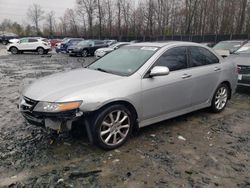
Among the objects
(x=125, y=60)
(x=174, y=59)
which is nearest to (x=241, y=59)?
(x=174, y=59)

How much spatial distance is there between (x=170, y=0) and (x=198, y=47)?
4349 cm

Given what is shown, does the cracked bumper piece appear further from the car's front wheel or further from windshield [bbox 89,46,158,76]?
the car's front wheel

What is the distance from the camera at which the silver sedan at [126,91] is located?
10.9 feet

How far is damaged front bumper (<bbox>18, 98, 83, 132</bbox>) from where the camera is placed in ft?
10.6

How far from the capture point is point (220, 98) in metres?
5.40

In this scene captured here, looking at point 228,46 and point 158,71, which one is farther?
point 228,46

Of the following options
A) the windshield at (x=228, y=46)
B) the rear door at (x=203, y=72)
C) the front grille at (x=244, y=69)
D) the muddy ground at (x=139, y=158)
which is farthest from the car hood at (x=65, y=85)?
the windshield at (x=228, y=46)

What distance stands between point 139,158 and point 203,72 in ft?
7.52

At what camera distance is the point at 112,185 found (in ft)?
9.43

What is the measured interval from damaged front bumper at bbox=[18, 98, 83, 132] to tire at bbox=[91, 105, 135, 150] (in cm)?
32

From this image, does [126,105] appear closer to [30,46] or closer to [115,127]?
[115,127]

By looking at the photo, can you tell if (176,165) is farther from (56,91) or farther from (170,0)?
(170,0)

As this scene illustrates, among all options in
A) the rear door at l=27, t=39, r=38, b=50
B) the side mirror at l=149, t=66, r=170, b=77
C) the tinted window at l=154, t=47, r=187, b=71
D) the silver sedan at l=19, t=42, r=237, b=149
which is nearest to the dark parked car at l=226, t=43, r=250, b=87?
the silver sedan at l=19, t=42, r=237, b=149

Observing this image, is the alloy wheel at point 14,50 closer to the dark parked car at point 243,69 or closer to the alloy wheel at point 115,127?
the dark parked car at point 243,69
